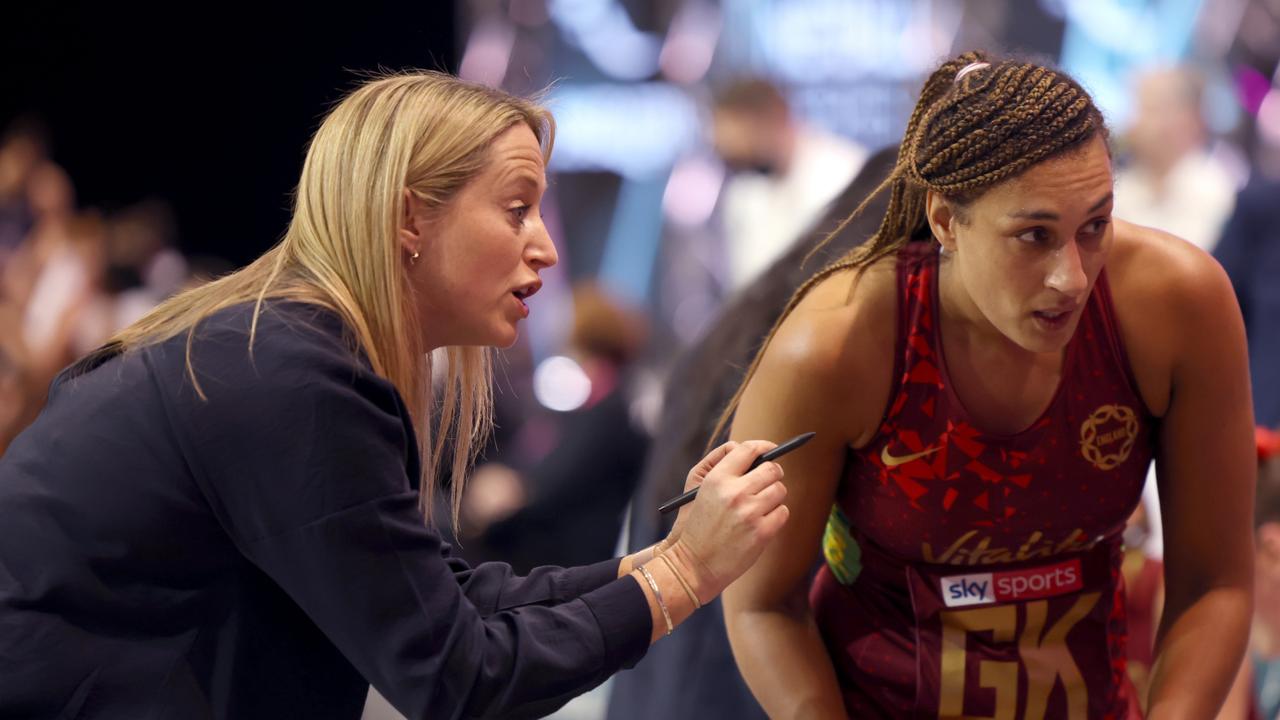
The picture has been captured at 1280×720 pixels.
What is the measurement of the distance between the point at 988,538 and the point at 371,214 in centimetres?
81

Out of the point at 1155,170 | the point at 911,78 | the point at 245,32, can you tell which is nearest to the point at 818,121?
the point at 911,78

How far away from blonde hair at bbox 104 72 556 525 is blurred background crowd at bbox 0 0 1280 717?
97.8 inches

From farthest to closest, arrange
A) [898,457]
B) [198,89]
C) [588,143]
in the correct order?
[198,89] < [588,143] < [898,457]

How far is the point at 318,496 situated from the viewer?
1.35 metres

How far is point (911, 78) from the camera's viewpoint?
21.9 ft

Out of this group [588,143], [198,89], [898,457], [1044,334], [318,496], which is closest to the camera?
[318,496]

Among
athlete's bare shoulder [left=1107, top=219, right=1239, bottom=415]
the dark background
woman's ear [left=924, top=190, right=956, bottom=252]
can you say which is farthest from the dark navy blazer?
the dark background

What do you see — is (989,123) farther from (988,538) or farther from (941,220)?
(988,538)

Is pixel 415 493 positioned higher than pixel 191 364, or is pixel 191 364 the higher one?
pixel 191 364

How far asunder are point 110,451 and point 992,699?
105cm

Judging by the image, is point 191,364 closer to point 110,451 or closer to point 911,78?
point 110,451

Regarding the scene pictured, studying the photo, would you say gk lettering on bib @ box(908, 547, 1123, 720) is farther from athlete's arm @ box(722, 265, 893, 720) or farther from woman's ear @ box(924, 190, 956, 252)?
woman's ear @ box(924, 190, 956, 252)

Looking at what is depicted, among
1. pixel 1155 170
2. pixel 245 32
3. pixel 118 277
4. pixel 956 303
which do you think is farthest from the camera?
pixel 245 32

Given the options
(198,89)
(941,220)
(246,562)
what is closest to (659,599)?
(246,562)
